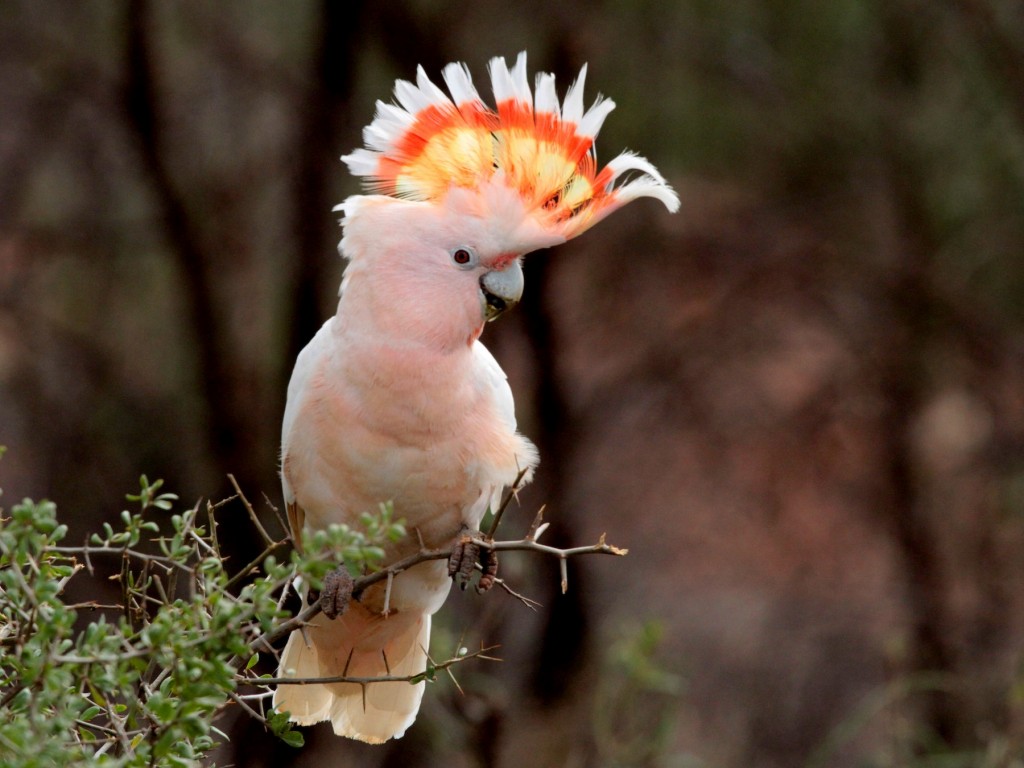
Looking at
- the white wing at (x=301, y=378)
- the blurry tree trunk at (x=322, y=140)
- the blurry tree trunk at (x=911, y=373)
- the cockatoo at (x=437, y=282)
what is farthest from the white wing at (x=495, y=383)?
the blurry tree trunk at (x=911, y=373)

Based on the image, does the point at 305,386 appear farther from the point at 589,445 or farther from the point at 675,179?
the point at 675,179

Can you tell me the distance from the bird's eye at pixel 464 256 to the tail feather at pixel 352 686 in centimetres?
74

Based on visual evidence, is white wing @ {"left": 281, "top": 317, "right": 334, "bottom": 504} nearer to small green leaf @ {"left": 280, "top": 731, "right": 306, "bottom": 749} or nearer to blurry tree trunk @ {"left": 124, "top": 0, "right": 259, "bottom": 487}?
small green leaf @ {"left": 280, "top": 731, "right": 306, "bottom": 749}

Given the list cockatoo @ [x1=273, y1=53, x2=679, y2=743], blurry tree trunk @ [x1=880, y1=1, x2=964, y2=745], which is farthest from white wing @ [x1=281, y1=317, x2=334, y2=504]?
blurry tree trunk @ [x1=880, y1=1, x2=964, y2=745]

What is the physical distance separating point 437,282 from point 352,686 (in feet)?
2.87

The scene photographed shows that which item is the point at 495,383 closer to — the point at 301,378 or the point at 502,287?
the point at 502,287

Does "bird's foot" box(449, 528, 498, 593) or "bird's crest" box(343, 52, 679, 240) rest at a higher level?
"bird's crest" box(343, 52, 679, 240)

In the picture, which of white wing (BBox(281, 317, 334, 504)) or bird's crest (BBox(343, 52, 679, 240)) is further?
white wing (BBox(281, 317, 334, 504))

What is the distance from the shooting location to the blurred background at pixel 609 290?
447 cm

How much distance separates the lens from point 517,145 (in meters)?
2.21

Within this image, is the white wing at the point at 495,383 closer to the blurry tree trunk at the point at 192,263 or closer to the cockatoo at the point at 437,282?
the cockatoo at the point at 437,282

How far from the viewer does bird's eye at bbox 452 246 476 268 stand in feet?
7.48

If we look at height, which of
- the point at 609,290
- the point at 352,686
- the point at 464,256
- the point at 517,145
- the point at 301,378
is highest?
the point at 517,145

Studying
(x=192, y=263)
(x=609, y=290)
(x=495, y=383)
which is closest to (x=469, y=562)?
(x=495, y=383)
